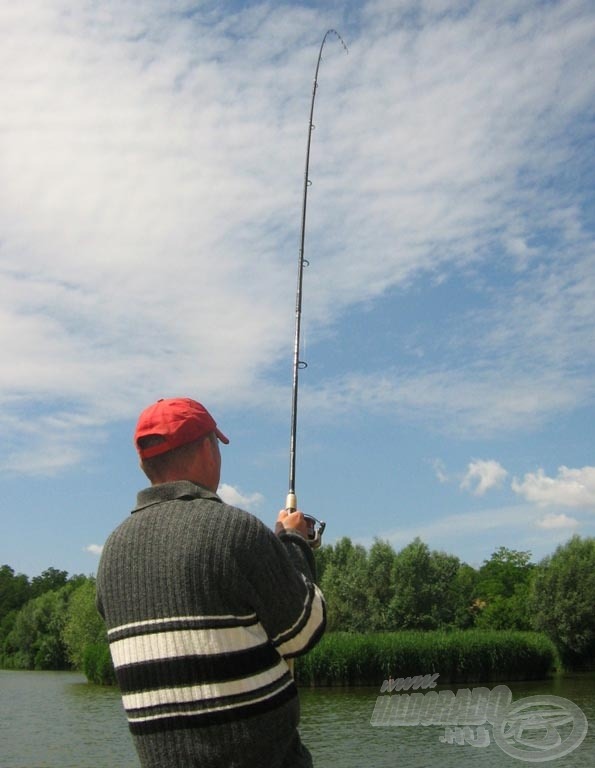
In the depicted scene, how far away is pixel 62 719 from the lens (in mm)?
26641

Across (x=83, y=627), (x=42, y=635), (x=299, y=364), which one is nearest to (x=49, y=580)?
(x=42, y=635)

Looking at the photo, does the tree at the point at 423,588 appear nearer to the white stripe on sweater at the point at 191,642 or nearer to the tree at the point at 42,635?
the tree at the point at 42,635

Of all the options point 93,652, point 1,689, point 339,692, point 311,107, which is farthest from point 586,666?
point 311,107

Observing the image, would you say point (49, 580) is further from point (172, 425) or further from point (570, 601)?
point (172, 425)

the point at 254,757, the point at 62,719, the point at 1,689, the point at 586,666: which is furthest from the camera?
the point at 1,689

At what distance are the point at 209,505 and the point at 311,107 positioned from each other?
484 centimetres

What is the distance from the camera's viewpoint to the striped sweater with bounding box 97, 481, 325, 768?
1.90m

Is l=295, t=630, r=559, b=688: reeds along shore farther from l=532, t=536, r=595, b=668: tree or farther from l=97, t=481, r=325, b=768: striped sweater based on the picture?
l=97, t=481, r=325, b=768: striped sweater

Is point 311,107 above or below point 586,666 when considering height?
above

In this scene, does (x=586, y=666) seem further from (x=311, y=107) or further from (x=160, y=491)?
(x=160, y=491)

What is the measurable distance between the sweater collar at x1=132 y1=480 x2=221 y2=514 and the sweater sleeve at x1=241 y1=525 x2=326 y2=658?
200 mm

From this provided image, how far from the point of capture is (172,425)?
2182 millimetres

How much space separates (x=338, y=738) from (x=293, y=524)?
731 inches

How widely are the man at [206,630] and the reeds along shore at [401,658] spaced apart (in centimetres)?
2718
